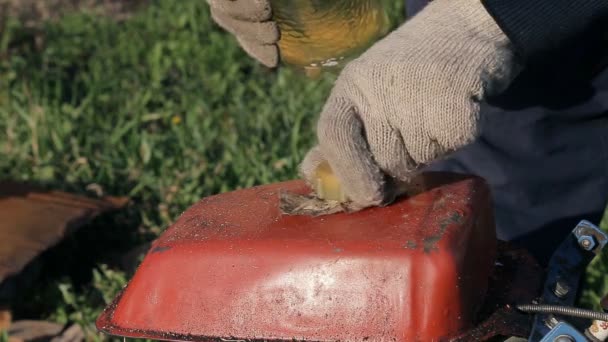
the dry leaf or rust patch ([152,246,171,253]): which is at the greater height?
rust patch ([152,246,171,253])

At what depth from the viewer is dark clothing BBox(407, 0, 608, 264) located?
7.13 ft

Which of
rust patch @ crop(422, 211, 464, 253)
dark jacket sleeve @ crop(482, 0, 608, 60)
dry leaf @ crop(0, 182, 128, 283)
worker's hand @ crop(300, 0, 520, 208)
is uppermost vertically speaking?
dark jacket sleeve @ crop(482, 0, 608, 60)

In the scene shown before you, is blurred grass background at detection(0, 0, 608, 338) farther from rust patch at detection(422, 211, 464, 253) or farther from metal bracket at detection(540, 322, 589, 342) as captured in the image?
metal bracket at detection(540, 322, 589, 342)

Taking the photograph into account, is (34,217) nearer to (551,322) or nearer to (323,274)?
(323,274)

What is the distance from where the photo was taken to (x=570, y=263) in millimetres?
1637

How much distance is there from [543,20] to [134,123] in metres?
2.70

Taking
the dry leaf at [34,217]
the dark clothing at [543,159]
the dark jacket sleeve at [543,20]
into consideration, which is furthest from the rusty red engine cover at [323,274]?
the dry leaf at [34,217]

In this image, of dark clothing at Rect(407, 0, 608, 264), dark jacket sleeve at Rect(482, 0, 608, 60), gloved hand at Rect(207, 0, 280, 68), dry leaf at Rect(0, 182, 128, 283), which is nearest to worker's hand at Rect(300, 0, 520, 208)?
dark jacket sleeve at Rect(482, 0, 608, 60)

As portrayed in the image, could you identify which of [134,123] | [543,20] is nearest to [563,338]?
[543,20]

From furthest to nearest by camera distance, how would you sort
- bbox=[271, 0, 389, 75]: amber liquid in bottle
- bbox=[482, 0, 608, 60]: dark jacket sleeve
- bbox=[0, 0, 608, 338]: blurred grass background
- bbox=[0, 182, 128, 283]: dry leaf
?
1. bbox=[0, 0, 608, 338]: blurred grass background
2. bbox=[0, 182, 128, 283]: dry leaf
3. bbox=[271, 0, 389, 75]: amber liquid in bottle
4. bbox=[482, 0, 608, 60]: dark jacket sleeve

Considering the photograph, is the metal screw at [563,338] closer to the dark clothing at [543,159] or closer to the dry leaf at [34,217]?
the dark clothing at [543,159]

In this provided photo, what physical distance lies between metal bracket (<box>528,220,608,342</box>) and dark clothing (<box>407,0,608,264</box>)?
58 centimetres

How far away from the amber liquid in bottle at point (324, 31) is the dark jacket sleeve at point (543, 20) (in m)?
0.41

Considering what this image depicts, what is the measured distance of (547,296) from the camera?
1.59 metres
